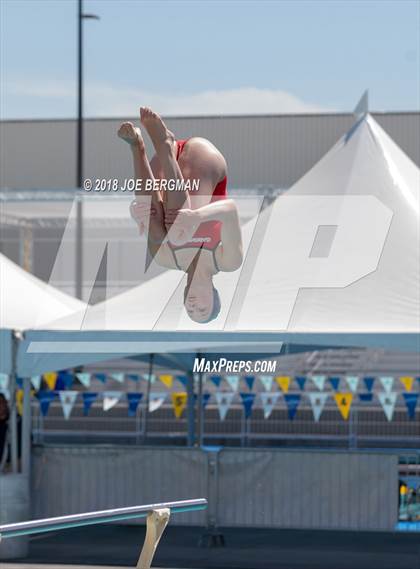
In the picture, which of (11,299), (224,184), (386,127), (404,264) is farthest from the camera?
(386,127)

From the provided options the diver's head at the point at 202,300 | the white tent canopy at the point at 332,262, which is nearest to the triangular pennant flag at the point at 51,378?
the white tent canopy at the point at 332,262

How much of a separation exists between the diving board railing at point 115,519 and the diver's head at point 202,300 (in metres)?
1.23

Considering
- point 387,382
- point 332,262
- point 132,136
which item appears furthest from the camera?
point 387,382

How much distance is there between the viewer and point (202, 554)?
13281 mm

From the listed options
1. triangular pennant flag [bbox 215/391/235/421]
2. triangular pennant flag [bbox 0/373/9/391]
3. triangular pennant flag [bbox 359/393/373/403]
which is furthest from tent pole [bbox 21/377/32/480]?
triangular pennant flag [bbox 359/393/373/403]

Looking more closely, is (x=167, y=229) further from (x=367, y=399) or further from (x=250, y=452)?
(x=367, y=399)

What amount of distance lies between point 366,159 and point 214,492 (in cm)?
404

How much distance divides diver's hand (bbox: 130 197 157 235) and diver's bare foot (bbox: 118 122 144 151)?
0.69 ft

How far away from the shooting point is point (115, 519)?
6.82m

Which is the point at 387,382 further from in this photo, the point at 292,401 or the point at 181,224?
the point at 181,224

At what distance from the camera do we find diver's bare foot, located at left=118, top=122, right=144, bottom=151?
5160mm

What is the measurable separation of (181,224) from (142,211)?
20 cm

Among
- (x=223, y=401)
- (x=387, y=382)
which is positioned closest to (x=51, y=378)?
(x=223, y=401)

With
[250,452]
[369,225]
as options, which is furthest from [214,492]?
[369,225]
